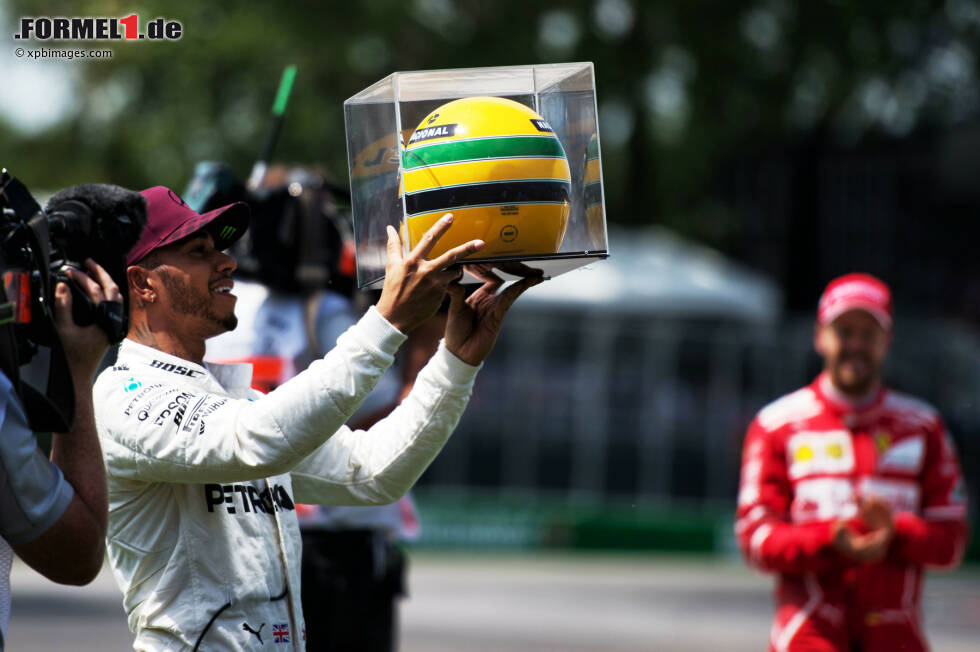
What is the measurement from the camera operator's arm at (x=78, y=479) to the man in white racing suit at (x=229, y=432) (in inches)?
13.9

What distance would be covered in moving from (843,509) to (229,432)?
9.04ft

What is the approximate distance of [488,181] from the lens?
322cm

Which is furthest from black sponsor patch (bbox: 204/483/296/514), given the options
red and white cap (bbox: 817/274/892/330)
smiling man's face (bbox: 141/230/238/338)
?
red and white cap (bbox: 817/274/892/330)

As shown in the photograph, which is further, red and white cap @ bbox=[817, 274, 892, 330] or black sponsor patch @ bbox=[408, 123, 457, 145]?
red and white cap @ bbox=[817, 274, 892, 330]

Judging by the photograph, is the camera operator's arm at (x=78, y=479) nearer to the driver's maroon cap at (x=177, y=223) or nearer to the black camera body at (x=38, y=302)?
the black camera body at (x=38, y=302)

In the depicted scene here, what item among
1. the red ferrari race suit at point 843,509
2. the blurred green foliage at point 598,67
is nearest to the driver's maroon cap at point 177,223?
the red ferrari race suit at point 843,509

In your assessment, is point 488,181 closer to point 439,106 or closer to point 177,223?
point 439,106

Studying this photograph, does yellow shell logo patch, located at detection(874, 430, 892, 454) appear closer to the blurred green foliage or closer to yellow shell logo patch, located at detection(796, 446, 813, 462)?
yellow shell logo patch, located at detection(796, 446, 813, 462)

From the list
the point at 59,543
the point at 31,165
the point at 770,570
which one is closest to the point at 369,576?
the point at 770,570

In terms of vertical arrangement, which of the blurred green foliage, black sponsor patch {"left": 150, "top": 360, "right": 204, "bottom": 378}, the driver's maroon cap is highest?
the blurred green foliage

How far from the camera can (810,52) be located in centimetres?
2267

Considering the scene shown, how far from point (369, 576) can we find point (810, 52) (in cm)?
1896

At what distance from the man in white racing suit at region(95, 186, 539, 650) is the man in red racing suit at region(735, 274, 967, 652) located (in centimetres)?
190

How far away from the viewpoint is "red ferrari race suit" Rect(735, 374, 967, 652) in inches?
193
